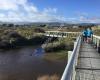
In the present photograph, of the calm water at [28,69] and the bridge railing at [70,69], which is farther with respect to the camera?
the calm water at [28,69]

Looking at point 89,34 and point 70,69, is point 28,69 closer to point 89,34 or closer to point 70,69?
point 89,34

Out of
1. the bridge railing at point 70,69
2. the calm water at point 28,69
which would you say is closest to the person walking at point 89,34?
the calm water at point 28,69

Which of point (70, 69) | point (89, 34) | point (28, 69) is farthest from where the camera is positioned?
point (28, 69)

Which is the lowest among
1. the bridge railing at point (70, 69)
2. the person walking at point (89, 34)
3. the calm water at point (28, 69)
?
the calm water at point (28, 69)

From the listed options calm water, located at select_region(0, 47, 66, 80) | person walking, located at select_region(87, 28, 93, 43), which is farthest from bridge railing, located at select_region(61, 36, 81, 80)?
calm water, located at select_region(0, 47, 66, 80)

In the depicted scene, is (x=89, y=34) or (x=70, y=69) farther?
(x=89, y=34)

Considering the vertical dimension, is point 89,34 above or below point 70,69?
below

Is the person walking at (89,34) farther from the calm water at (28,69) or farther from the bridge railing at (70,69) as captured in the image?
the bridge railing at (70,69)

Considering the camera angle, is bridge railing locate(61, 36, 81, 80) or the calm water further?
the calm water

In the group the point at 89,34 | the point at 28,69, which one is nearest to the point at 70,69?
the point at 89,34

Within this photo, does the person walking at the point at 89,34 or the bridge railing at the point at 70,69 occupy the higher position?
the bridge railing at the point at 70,69

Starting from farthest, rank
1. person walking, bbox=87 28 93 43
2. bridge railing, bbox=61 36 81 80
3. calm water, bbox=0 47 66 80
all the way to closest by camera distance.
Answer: calm water, bbox=0 47 66 80
person walking, bbox=87 28 93 43
bridge railing, bbox=61 36 81 80

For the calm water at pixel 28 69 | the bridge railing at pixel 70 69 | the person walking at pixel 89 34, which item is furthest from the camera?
the calm water at pixel 28 69

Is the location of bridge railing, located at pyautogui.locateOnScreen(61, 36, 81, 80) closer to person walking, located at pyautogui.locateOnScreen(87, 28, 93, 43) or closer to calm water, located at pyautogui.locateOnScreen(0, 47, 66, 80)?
person walking, located at pyautogui.locateOnScreen(87, 28, 93, 43)
